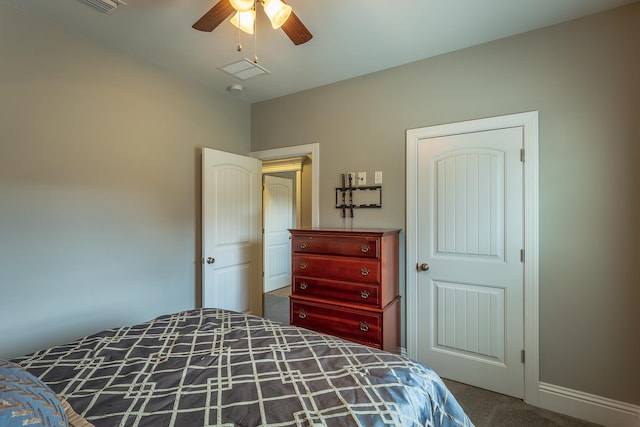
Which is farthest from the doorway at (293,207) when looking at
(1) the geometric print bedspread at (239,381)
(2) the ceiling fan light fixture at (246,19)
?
(1) the geometric print bedspread at (239,381)

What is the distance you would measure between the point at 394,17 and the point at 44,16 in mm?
2344

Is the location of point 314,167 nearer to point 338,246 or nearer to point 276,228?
point 338,246

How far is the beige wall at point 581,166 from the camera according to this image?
1.96 metres

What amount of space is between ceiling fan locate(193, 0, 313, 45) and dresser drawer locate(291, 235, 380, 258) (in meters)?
1.42

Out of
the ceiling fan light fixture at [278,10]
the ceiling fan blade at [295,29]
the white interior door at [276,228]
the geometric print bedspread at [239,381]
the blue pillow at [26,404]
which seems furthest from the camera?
the white interior door at [276,228]

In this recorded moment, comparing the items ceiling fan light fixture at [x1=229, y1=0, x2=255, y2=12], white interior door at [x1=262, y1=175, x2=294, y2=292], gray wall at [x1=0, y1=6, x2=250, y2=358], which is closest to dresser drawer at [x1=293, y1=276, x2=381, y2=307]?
gray wall at [x1=0, y1=6, x2=250, y2=358]

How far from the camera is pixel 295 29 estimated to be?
1.80m

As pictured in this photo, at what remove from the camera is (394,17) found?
6.86 ft

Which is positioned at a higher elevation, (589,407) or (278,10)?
(278,10)

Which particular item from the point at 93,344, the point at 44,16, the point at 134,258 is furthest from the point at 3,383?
the point at 44,16

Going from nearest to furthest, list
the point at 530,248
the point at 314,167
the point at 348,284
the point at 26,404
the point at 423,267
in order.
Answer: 1. the point at 26,404
2. the point at 530,248
3. the point at 348,284
4. the point at 423,267
5. the point at 314,167

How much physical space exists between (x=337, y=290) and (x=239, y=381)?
138cm

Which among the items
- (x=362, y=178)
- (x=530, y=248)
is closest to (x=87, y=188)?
(x=362, y=178)

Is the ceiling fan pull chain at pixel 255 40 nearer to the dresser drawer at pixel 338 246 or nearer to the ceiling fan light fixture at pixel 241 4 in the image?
the ceiling fan light fixture at pixel 241 4
